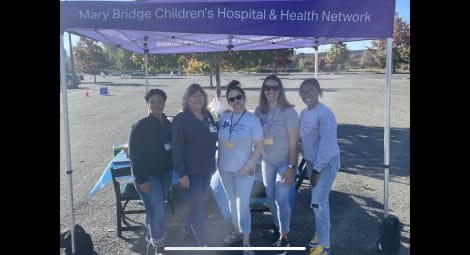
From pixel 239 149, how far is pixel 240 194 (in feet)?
1.53

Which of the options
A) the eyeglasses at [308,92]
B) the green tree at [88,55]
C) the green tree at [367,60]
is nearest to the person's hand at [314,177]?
the eyeglasses at [308,92]

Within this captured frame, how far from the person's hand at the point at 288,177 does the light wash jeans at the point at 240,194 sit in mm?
313

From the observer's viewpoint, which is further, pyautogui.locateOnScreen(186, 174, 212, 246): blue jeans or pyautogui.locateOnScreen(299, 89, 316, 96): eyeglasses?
pyautogui.locateOnScreen(186, 174, 212, 246): blue jeans

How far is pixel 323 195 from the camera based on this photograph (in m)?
3.45

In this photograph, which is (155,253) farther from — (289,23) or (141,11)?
(289,23)

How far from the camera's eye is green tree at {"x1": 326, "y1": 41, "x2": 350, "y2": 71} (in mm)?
67312

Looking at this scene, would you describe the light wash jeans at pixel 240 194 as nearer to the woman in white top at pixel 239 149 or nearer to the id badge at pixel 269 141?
Result: the woman in white top at pixel 239 149

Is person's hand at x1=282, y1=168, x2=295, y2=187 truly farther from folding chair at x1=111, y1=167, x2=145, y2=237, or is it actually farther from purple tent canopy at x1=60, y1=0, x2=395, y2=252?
folding chair at x1=111, y1=167, x2=145, y2=237

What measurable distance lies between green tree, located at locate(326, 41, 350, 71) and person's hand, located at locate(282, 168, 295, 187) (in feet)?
221

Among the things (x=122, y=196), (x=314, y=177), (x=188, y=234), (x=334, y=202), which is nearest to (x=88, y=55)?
(x=122, y=196)

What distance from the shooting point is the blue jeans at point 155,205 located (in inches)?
141

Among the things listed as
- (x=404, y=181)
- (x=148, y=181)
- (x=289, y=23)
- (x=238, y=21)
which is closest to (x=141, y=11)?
(x=238, y=21)

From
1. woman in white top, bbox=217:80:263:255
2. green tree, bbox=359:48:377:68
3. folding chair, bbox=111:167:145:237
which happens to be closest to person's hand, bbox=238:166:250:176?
woman in white top, bbox=217:80:263:255

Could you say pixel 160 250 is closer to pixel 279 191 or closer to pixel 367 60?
pixel 279 191
